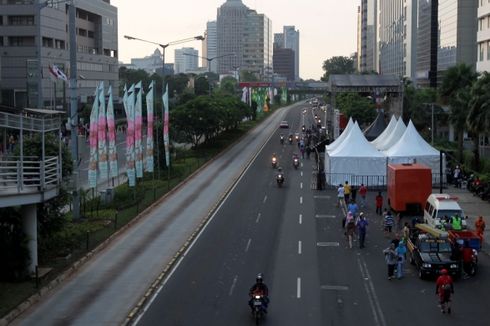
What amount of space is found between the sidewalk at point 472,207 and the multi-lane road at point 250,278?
4.72 meters

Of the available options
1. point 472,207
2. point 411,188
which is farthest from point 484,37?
point 411,188

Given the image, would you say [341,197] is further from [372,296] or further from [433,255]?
[372,296]

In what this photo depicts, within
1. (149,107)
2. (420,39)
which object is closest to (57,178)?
(149,107)

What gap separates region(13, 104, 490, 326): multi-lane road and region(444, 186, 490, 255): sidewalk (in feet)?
15.5

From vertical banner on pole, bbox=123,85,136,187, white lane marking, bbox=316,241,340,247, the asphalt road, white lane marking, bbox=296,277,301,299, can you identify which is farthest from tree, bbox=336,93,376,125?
white lane marking, bbox=296,277,301,299

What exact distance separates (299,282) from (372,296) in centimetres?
288

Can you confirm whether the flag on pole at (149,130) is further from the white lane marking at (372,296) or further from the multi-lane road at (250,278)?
the white lane marking at (372,296)

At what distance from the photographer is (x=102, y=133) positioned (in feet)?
132

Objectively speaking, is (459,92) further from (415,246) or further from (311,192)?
(415,246)

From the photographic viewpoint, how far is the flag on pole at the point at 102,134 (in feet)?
129

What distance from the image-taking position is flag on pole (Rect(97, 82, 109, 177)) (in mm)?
39188

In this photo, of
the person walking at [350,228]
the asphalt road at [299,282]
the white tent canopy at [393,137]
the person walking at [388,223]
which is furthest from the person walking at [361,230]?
the white tent canopy at [393,137]

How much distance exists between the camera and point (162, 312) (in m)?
22.0

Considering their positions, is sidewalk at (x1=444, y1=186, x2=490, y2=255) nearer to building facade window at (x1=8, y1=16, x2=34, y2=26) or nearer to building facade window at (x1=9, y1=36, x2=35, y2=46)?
building facade window at (x1=9, y1=36, x2=35, y2=46)
